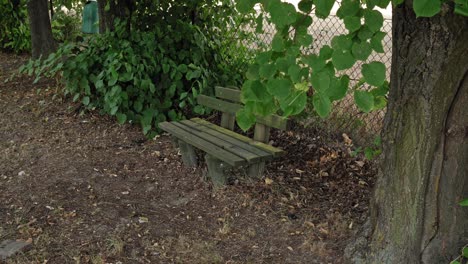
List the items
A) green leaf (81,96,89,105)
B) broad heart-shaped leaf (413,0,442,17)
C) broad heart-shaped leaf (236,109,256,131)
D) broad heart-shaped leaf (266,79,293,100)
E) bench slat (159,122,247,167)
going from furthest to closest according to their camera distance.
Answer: green leaf (81,96,89,105) < bench slat (159,122,247,167) < broad heart-shaped leaf (236,109,256,131) < broad heart-shaped leaf (266,79,293,100) < broad heart-shaped leaf (413,0,442,17)

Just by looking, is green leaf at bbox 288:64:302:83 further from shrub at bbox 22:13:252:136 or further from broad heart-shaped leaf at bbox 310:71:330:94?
shrub at bbox 22:13:252:136

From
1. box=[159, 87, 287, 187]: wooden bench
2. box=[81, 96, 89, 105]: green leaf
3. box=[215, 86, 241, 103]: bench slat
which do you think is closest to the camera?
box=[159, 87, 287, 187]: wooden bench

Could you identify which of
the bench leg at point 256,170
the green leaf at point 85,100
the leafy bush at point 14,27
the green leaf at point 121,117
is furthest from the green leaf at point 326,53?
the leafy bush at point 14,27

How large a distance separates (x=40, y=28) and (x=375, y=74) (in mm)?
5535

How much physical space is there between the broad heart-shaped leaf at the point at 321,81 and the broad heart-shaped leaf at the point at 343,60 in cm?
6

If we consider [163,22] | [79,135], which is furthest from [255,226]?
[163,22]

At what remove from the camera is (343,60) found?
6.41 feet

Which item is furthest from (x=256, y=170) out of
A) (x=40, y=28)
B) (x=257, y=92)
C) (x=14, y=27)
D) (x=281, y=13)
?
(x=14, y=27)

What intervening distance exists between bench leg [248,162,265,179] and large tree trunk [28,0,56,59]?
387 centimetres

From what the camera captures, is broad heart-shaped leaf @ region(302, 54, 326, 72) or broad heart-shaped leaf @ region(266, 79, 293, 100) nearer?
broad heart-shaped leaf @ region(302, 54, 326, 72)

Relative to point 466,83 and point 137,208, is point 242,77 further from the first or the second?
point 466,83

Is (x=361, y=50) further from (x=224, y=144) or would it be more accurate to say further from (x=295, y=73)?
(x=224, y=144)

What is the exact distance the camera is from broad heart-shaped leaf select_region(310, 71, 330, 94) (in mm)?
1980

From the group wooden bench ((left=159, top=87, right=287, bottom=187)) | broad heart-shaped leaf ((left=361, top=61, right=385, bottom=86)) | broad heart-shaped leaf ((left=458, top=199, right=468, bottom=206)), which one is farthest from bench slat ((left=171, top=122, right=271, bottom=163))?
broad heart-shaped leaf ((left=361, top=61, right=385, bottom=86))
